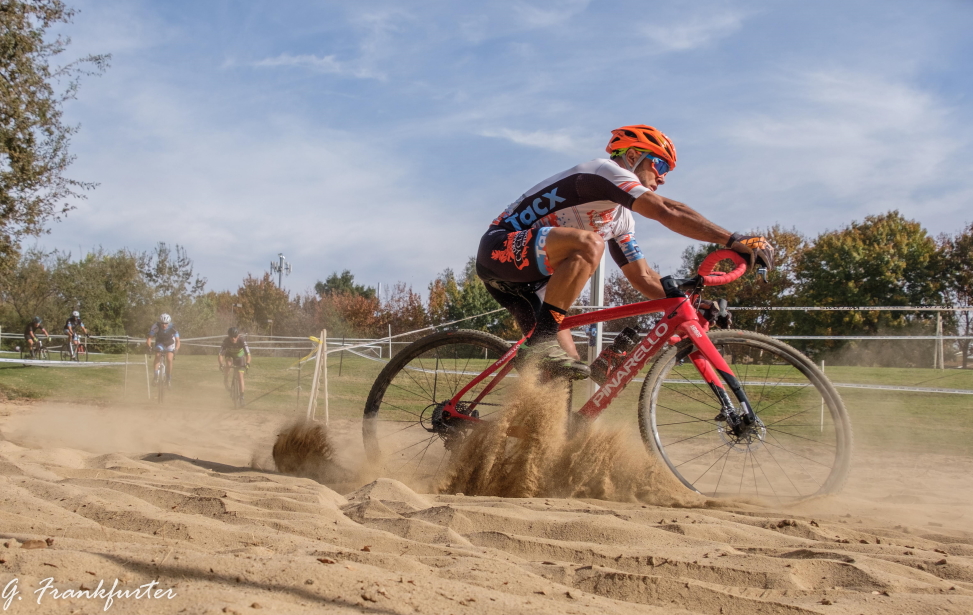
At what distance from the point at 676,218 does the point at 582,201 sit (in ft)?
1.74

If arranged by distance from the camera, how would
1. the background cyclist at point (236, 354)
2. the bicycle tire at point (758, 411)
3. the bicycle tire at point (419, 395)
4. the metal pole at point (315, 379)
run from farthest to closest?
the background cyclist at point (236, 354) < the metal pole at point (315, 379) < the bicycle tire at point (419, 395) < the bicycle tire at point (758, 411)

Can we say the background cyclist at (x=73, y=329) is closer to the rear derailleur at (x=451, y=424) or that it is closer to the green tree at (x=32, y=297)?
the green tree at (x=32, y=297)

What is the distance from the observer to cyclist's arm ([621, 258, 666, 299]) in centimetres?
410

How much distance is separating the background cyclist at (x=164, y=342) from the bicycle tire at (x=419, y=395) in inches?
418

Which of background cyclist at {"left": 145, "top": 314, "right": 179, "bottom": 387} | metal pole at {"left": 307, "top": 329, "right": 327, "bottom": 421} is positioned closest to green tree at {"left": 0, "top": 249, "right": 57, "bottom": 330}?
background cyclist at {"left": 145, "top": 314, "right": 179, "bottom": 387}

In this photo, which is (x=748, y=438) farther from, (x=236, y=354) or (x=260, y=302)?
Result: (x=260, y=302)

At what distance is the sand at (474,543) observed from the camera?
1.75 m

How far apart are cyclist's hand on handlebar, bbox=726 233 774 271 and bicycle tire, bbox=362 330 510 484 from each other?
1518 millimetres

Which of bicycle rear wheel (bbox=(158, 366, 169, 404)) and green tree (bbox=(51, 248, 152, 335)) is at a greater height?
green tree (bbox=(51, 248, 152, 335))

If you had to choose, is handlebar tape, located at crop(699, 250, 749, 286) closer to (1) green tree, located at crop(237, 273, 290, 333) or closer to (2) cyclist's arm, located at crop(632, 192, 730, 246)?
(2) cyclist's arm, located at crop(632, 192, 730, 246)

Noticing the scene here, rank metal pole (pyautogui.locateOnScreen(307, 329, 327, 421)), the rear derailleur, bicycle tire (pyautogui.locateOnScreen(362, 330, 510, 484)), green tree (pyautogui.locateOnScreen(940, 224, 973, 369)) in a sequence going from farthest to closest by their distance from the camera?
green tree (pyautogui.locateOnScreen(940, 224, 973, 369)) → metal pole (pyautogui.locateOnScreen(307, 329, 327, 421)) → bicycle tire (pyautogui.locateOnScreen(362, 330, 510, 484)) → the rear derailleur

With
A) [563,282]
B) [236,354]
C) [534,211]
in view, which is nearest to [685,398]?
[563,282]

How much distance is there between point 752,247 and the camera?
11.5 ft

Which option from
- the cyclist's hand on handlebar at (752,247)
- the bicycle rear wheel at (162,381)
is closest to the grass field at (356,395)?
the bicycle rear wheel at (162,381)
